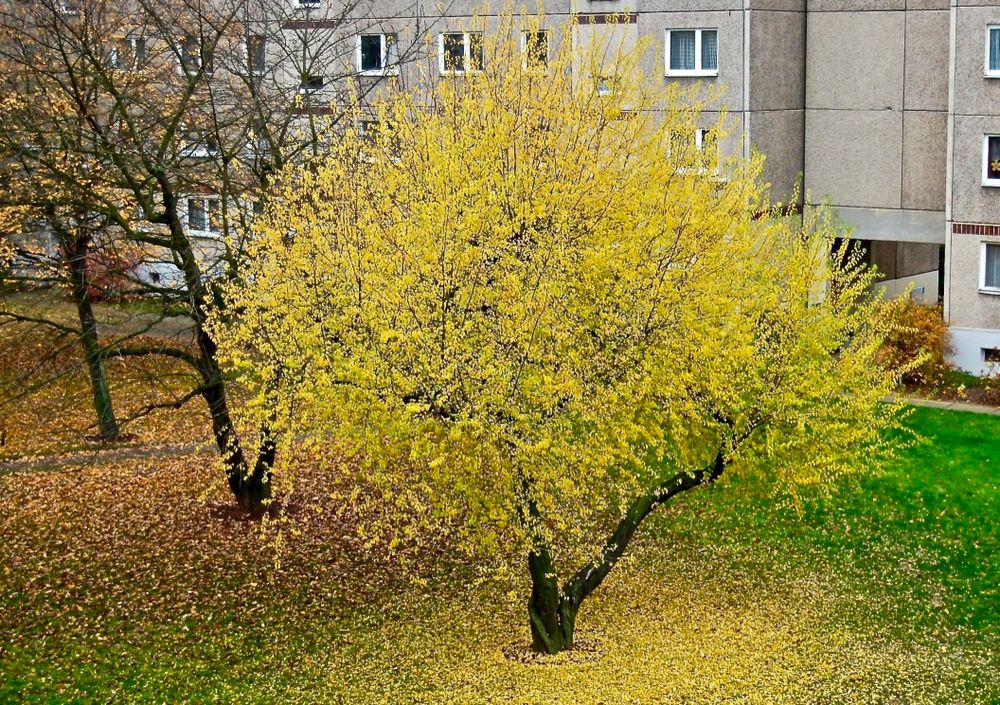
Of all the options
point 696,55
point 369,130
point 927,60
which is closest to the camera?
point 369,130

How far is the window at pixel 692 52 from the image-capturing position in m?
33.7

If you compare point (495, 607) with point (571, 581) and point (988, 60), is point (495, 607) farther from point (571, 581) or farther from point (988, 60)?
point (988, 60)

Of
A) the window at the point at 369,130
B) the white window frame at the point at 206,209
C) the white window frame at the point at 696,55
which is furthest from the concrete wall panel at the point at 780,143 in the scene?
the white window frame at the point at 206,209

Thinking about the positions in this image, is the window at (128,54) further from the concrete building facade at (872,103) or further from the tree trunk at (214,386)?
the concrete building facade at (872,103)

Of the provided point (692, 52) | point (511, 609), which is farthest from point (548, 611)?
point (692, 52)

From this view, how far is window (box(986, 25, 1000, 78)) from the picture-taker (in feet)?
101

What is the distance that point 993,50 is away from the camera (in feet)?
101

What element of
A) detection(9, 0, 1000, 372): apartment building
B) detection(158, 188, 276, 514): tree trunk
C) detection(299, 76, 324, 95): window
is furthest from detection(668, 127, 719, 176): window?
detection(9, 0, 1000, 372): apartment building

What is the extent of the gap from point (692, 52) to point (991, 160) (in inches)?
295

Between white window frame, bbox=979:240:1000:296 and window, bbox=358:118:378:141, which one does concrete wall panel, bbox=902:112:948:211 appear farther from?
window, bbox=358:118:378:141

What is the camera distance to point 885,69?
33469 mm

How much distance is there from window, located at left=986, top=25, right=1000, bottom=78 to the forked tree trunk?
52.6 ft

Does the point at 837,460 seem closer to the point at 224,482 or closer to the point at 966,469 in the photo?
the point at 966,469

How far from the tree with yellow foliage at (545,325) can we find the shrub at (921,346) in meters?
11.1
